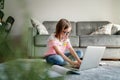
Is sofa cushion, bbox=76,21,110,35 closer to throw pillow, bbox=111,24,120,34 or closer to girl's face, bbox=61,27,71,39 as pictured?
throw pillow, bbox=111,24,120,34

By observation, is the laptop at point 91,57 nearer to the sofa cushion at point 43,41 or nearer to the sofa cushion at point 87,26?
the sofa cushion at point 43,41

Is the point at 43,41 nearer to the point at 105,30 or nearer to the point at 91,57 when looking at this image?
the point at 105,30

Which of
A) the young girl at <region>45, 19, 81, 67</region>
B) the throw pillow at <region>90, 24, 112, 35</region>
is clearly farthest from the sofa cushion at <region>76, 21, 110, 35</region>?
the young girl at <region>45, 19, 81, 67</region>

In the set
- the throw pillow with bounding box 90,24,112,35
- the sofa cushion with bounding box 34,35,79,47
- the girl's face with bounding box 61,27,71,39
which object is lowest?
the sofa cushion with bounding box 34,35,79,47

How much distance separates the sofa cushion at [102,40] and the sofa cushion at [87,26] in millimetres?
676

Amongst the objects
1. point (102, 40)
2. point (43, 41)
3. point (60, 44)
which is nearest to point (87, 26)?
point (102, 40)

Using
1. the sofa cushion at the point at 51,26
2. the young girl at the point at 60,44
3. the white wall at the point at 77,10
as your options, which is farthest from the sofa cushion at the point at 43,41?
the young girl at the point at 60,44

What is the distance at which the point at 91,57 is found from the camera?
2.65 metres

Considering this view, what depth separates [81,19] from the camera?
17.7 feet

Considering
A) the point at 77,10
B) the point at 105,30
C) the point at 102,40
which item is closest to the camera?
the point at 102,40

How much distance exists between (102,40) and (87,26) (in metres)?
0.81

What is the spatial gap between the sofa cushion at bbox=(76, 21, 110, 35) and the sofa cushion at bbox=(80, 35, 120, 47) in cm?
68

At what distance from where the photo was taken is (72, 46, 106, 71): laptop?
8.40 feet

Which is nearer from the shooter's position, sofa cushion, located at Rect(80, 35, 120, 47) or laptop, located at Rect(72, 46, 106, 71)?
laptop, located at Rect(72, 46, 106, 71)
